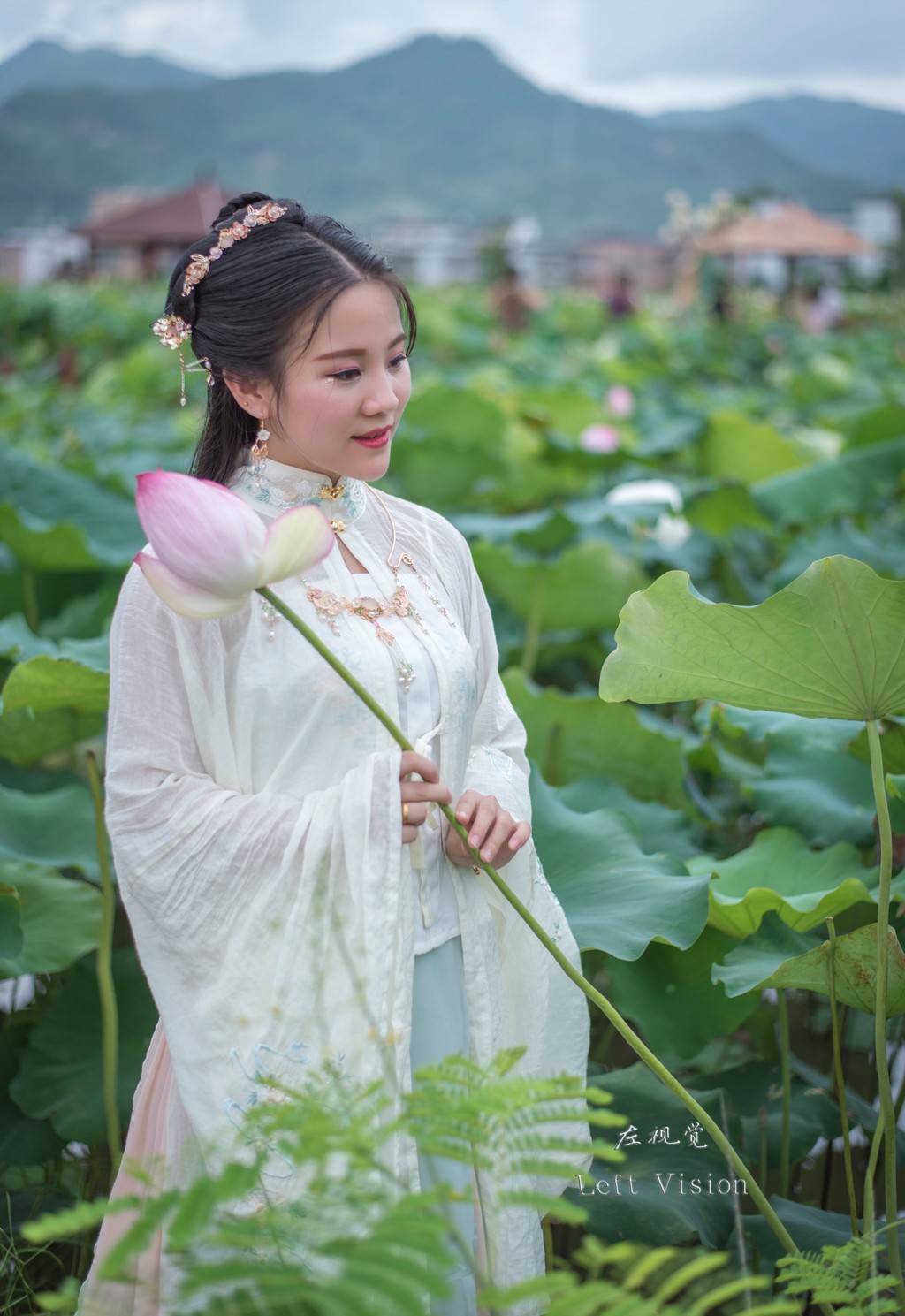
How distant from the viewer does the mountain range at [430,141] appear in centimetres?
2455

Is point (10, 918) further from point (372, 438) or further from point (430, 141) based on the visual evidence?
point (430, 141)

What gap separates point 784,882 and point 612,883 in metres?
0.28

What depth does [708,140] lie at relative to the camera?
5012cm

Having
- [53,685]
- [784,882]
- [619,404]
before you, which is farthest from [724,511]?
[53,685]

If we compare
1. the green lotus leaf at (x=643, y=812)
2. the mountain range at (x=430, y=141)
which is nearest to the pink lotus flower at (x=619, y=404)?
the green lotus leaf at (x=643, y=812)

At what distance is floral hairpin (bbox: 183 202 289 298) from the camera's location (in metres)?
1.11

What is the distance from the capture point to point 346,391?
1.06 m

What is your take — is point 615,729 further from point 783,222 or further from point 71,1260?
point 783,222

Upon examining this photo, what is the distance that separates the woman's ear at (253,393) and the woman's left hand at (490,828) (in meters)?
0.36

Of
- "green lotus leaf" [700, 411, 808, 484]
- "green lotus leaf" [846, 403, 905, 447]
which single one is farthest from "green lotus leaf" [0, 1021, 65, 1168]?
"green lotus leaf" [846, 403, 905, 447]

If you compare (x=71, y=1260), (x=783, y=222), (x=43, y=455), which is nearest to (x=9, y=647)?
(x=71, y=1260)

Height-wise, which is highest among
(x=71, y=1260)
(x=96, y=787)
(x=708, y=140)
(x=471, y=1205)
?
(x=708, y=140)

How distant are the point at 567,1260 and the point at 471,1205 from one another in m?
0.52

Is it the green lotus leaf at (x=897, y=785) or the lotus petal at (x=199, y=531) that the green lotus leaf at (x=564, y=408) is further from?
the lotus petal at (x=199, y=531)
